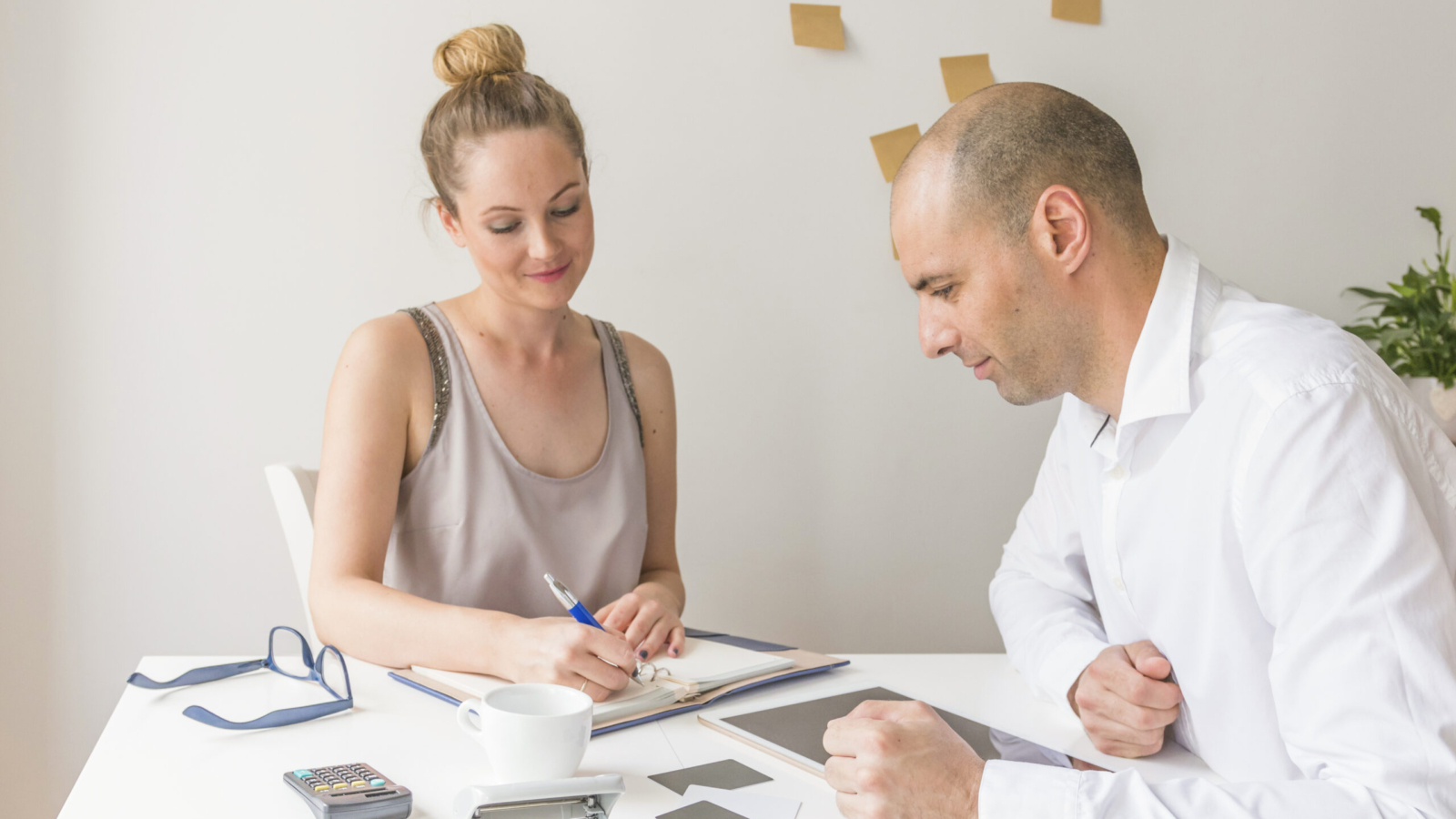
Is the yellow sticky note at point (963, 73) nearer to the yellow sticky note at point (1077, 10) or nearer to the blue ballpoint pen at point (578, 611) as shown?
the yellow sticky note at point (1077, 10)

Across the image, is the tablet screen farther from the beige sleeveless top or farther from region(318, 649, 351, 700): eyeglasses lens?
the beige sleeveless top

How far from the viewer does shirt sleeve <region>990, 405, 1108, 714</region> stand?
1071 mm

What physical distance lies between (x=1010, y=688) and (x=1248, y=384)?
461 mm

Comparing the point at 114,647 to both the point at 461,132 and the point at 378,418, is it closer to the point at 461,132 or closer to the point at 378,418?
the point at 378,418

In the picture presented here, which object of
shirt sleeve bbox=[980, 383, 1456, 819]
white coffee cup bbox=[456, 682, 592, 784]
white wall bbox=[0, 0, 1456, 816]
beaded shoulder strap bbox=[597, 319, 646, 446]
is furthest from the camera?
white wall bbox=[0, 0, 1456, 816]

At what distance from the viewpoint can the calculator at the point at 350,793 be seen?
75 centimetres

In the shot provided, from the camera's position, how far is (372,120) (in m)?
1.85

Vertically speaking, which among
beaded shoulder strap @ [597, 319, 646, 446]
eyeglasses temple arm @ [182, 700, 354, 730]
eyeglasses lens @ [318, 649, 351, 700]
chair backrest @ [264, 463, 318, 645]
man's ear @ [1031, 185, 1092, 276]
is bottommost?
eyeglasses lens @ [318, 649, 351, 700]

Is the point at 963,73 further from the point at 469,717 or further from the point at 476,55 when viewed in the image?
the point at 469,717

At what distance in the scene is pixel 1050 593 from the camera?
124 centimetres

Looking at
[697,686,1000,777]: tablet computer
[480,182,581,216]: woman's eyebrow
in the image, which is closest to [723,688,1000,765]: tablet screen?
[697,686,1000,777]: tablet computer

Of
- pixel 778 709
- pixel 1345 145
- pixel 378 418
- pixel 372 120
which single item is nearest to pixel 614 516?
pixel 378 418

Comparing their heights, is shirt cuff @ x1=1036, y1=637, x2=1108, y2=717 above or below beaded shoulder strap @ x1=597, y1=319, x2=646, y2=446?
below

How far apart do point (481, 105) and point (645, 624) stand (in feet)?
2.40
